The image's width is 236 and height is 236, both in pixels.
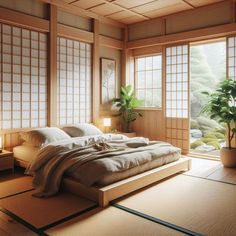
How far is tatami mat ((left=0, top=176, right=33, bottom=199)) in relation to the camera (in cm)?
334

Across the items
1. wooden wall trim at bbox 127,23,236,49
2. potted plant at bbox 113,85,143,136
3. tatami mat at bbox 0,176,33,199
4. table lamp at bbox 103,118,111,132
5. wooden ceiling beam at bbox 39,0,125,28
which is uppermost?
wooden ceiling beam at bbox 39,0,125,28

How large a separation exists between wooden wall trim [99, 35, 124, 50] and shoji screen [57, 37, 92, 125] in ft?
1.28

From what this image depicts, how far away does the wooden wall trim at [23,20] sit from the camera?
431 centimetres

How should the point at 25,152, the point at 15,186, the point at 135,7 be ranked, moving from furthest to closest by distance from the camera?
1. the point at 135,7
2. the point at 25,152
3. the point at 15,186

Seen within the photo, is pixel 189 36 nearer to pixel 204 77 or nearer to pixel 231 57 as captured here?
pixel 231 57

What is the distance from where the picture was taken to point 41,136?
4.27 metres

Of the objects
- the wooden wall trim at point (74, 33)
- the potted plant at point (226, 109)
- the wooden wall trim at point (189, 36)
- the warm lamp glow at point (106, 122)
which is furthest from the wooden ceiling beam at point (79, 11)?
the potted plant at point (226, 109)

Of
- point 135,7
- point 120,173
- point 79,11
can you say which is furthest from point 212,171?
point 79,11

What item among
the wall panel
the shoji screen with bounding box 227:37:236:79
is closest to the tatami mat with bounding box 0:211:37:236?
the wall panel

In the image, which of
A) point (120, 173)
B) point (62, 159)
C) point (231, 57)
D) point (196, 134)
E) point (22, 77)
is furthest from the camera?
point (196, 134)

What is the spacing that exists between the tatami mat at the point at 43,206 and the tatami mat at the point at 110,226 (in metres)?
0.17

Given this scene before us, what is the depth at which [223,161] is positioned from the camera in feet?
15.5

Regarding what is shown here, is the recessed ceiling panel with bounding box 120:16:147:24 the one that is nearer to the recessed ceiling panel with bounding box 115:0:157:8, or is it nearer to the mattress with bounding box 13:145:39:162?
the recessed ceiling panel with bounding box 115:0:157:8

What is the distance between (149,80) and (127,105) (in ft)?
2.85
